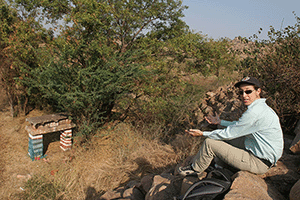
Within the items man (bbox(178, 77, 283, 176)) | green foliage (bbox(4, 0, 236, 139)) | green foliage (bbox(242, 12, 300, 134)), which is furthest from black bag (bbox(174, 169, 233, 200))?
green foliage (bbox(4, 0, 236, 139))

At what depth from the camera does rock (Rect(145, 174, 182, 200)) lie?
320 centimetres

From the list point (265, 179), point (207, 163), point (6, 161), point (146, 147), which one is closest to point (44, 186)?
point (6, 161)

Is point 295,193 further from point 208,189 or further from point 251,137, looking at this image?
point 208,189

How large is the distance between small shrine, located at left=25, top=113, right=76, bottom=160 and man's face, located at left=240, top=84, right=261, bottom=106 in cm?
524

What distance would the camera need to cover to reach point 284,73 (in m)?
4.72

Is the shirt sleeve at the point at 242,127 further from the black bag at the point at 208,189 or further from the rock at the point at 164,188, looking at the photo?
the rock at the point at 164,188

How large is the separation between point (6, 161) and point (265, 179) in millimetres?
6438

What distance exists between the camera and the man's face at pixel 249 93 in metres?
2.70

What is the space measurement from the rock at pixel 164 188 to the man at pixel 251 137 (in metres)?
0.58

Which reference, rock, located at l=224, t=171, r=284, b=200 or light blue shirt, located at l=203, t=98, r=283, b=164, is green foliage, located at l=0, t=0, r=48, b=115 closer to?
light blue shirt, located at l=203, t=98, r=283, b=164

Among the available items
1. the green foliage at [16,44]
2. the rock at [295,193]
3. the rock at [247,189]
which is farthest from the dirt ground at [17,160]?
the rock at [295,193]

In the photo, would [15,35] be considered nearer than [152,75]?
No

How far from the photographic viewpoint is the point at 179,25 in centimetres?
770

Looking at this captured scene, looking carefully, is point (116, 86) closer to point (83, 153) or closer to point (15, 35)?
point (83, 153)
